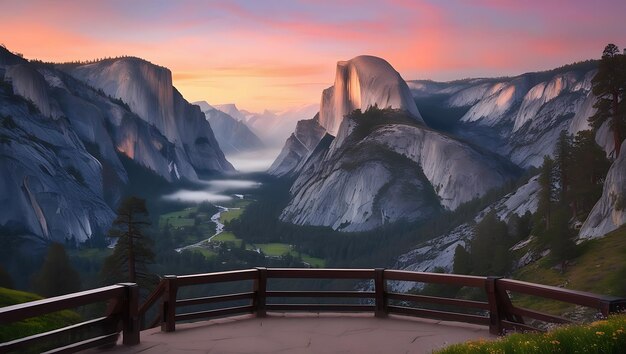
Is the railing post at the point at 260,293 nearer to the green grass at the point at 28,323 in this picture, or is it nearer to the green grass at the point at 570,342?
the green grass at the point at 570,342

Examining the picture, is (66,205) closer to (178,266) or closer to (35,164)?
(35,164)

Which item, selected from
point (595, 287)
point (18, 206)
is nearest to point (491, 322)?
point (595, 287)

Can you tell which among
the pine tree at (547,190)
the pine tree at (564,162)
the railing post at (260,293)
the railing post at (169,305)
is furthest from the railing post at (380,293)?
the pine tree at (547,190)

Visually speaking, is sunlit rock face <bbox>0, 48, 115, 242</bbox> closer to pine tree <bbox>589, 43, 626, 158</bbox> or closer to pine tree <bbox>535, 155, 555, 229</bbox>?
pine tree <bbox>535, 155, 555, 229</bbox>

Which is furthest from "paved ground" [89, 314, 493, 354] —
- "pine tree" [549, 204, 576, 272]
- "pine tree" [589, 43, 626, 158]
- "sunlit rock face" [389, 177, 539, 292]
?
"sunlit rock face" [389, 177, 539, 292]

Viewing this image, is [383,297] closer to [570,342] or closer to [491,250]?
[570,342]

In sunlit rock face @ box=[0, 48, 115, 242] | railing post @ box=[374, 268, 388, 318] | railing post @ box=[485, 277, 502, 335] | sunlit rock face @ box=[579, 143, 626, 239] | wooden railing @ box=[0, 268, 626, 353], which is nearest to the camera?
wooden railing @ box=[0, 268, 626, 353]
